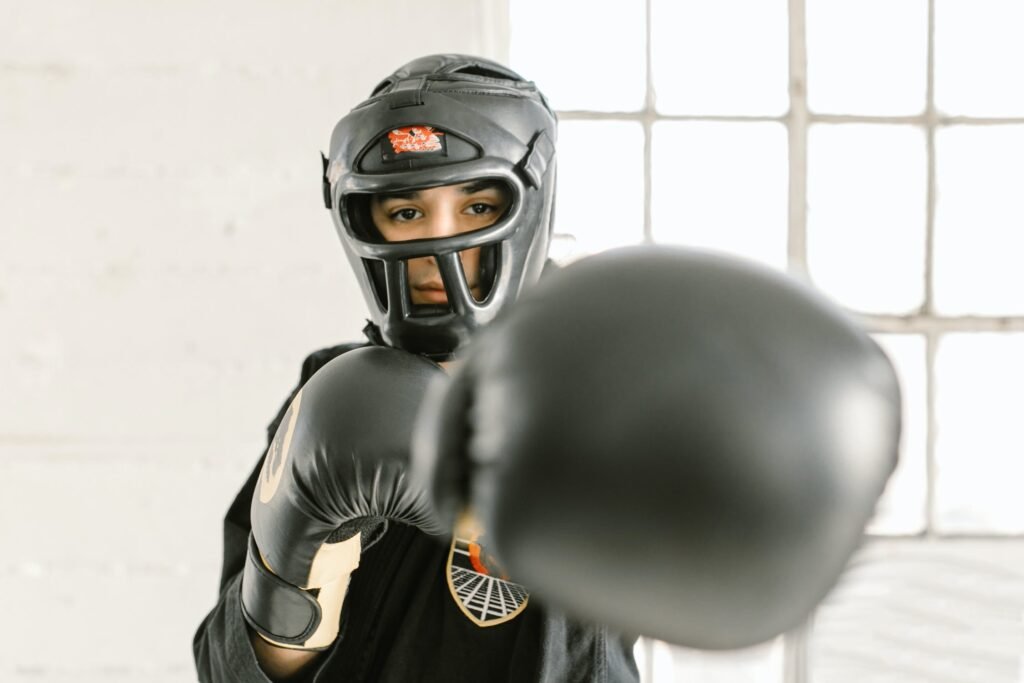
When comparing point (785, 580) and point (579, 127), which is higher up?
point (579, 127)

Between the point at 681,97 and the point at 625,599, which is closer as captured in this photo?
the point at 625,599

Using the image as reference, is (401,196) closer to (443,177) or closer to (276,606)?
(443,177)

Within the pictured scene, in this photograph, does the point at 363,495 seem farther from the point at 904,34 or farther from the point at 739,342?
the point at 904,34

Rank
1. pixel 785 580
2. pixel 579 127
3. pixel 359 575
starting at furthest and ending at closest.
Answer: pixel 579 127 < pixel 359 575 < pixel 785 580

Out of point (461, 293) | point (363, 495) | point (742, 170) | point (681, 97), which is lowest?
point (363, 495)

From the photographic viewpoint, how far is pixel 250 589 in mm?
903

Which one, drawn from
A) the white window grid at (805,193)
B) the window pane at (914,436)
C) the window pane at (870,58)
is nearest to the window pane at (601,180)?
the white window grid at (805,193)

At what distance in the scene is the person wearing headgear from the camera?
864 mm

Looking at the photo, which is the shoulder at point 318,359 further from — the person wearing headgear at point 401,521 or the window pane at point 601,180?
the window pane at point 601,180

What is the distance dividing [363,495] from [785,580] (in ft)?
1.40

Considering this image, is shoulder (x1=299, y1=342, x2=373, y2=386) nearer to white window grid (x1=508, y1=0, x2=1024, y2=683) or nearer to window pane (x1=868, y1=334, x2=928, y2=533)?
white window grid (x1=508, y1=0, x2=1024, y2=683)

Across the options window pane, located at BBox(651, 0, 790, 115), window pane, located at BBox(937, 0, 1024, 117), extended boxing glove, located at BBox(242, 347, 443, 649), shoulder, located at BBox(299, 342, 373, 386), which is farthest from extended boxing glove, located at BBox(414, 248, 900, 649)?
window pane, located at BBox(937, 0, 1024, 117)

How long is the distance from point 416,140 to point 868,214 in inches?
57.8

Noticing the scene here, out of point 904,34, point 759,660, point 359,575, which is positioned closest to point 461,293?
point 359,575
